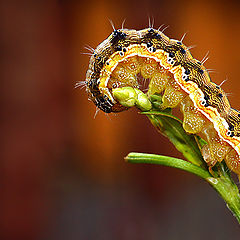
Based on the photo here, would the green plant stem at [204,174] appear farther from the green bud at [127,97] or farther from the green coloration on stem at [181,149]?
the green bud at [127,97]

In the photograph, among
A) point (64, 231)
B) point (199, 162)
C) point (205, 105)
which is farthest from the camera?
point (64, 231)

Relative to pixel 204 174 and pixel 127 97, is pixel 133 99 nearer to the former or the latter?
pixel 127 97

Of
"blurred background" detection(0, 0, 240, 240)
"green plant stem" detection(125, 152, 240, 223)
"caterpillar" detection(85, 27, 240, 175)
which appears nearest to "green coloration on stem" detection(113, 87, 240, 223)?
"green plant stem" detection(125, 152, 240, 223)

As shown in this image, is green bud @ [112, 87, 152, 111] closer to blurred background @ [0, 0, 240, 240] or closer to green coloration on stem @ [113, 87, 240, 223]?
green coloration on stem @ [113, 87, 240, 223]

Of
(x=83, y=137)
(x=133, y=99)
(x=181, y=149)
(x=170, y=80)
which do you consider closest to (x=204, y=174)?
(x=181, y=149)

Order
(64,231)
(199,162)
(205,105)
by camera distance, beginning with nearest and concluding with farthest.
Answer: (199,162)
(205,105)
(64,231)

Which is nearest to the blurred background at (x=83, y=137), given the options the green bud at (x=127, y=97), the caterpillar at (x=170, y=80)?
the caterpillar at (x=170, y=80)

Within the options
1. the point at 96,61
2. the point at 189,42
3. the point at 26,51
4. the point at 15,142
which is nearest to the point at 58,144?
the point at 15,142

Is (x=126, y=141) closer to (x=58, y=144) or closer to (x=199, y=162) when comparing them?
(x=58, y=144)
